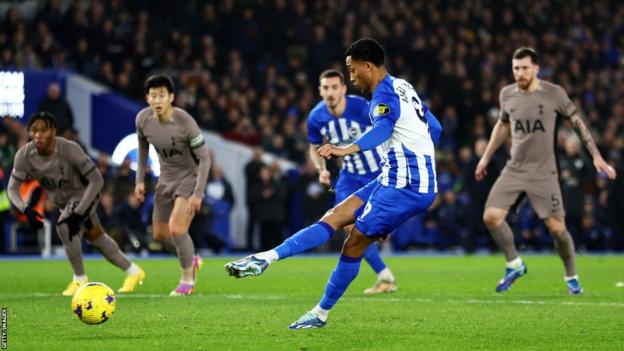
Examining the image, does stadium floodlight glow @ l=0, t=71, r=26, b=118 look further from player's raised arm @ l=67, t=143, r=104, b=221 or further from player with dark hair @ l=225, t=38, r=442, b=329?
player with dark hair @ l=225, t=38, r=442, b=329

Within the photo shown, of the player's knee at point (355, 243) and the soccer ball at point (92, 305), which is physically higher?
the player's knee at point (355, 243)

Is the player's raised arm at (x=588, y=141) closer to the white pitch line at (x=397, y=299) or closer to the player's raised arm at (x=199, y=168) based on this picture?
the white pitch line at (x=397, y=299)

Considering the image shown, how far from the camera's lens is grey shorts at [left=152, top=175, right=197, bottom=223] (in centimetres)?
1295

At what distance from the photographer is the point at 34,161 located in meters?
12.7

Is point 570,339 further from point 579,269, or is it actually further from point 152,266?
point 152,266

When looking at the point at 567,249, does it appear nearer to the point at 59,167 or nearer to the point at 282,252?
the point at 282,252

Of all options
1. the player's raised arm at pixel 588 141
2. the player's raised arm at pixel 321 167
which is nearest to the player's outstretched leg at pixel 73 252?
the player's raised arm at pixel 321 167

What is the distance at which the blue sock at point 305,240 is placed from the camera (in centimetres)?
890

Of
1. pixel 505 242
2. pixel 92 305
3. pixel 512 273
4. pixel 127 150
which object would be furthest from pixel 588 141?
pixel 127 150

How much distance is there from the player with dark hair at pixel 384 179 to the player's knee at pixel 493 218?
4.00 meters

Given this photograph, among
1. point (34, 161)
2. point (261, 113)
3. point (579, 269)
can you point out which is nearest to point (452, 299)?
point (34, 161)

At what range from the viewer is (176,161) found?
13000mm

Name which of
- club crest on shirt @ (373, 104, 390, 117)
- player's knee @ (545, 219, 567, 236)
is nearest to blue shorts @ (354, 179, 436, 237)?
club crest on shirt @ (373, 104, 390, 117)

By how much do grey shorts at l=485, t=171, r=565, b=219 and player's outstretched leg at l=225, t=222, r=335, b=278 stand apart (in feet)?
14.8
